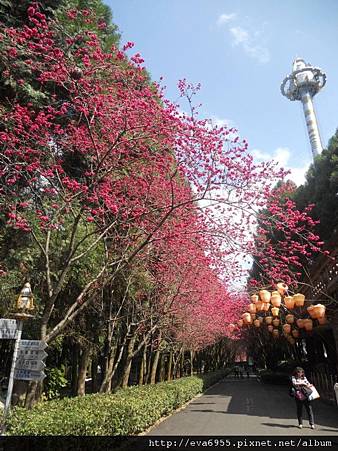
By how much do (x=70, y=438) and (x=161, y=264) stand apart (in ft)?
20.4

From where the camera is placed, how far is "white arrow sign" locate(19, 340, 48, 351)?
5125mm

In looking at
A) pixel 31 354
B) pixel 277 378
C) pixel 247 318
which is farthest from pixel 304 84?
pixel 31 354

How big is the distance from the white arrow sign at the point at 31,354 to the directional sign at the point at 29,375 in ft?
0.62

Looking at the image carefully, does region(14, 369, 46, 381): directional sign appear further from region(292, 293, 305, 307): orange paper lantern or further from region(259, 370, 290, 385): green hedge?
region(259, 370, 290, 385): green hedge

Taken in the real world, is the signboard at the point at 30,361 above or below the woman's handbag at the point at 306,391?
above

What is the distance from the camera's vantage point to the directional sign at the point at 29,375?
497 cm

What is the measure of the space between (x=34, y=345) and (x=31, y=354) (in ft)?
0.43

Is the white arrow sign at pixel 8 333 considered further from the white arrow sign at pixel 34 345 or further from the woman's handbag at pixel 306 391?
the woman's handbag at pixel 306 391

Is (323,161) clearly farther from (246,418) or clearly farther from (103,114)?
(103,114)

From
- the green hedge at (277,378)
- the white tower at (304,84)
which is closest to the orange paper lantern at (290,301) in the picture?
the green hedge at (277,378)

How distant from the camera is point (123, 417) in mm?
7051

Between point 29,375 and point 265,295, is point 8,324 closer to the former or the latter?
point 29,375

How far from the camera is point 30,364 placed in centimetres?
508

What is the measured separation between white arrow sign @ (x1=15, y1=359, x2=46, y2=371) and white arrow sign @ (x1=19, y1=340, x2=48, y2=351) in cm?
18
